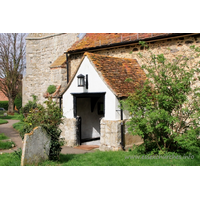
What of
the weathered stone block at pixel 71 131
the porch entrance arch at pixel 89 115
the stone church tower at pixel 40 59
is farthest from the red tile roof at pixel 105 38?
the stone church tower at pixel 40 59

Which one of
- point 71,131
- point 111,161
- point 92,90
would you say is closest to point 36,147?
point 111,161

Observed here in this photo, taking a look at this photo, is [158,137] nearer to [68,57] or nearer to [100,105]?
[100,105]

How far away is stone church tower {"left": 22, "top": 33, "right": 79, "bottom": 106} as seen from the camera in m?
17.5

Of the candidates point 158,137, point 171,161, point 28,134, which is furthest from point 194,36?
point 28,134

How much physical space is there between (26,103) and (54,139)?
1331 cm

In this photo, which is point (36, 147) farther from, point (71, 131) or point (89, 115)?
point (89, 115)

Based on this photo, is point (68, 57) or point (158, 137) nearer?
point (158, 137)

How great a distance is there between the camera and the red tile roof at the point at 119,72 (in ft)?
28.8

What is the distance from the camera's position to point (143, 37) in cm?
1006

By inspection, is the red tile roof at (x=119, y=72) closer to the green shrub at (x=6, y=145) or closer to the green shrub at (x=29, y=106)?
the green shrub at (x=6, y=145)

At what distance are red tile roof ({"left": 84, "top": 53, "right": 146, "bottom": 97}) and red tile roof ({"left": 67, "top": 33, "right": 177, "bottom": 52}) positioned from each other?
113cm

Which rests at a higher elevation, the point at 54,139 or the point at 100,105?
the point at 100,105

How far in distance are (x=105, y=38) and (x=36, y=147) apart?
7.29 metres

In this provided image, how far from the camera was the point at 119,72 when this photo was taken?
942 cm
